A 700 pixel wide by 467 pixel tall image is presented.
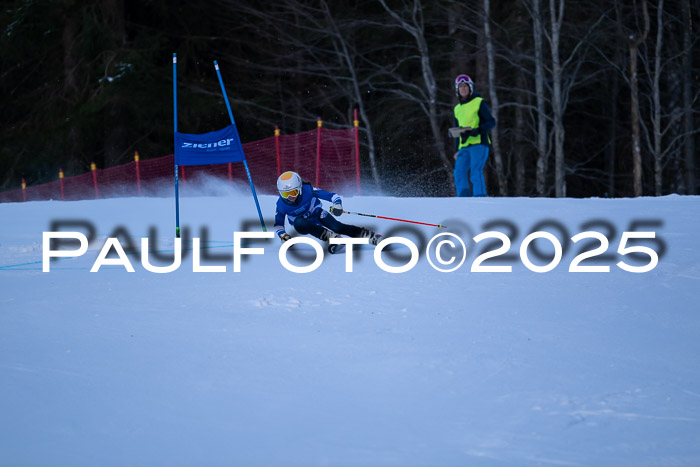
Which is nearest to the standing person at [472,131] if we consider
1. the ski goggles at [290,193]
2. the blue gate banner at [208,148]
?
the blue gate banner at [208,148]

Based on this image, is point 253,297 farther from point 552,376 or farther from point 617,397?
point 617,397

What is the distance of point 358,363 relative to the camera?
4570mm

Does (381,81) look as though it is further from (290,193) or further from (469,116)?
(290,193)

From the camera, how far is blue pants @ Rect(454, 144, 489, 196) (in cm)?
1052

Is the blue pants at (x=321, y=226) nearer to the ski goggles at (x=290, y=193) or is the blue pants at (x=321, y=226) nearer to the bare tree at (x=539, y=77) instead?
the ski goggles at (x=290, y=193)

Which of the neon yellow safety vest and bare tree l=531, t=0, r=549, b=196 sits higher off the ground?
bare tree l=531, t=0, r=549, b=196

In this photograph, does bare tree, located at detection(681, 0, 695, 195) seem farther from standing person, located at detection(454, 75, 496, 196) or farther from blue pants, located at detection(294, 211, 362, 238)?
blue pants, located at detection(294, 211, 362, 238)

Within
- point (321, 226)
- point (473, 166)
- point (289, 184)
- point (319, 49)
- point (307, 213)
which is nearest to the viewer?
point (289, 184)

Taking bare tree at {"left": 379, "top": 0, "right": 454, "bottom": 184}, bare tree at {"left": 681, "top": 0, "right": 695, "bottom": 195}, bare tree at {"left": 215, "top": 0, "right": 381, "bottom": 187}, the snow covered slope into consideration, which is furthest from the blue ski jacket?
bare tree at {"left": 681, "top": 0, "right": 695, "bottom": 195}

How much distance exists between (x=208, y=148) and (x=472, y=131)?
3.51m

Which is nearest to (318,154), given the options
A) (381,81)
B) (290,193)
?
(290,193)

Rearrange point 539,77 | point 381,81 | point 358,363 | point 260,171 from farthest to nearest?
point 381,81 < point 539,77 < point 260,171 < point 358,363

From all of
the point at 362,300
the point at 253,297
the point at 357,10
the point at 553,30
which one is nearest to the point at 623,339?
the point at 362,300

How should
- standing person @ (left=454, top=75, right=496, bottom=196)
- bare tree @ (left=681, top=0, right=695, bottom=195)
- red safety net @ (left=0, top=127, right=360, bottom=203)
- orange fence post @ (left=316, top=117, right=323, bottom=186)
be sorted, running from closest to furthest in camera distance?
1. standing person @ (left=454, top=75, right=496, bottom=196)
2. orange fence post @ (left=316, top=117, right=323, bottom=186)
3. red safety net @ (left=0, top=127, right=360, bottom=203)
4. bare tree @ (left=681, top=0, right=695, bottom=195)
